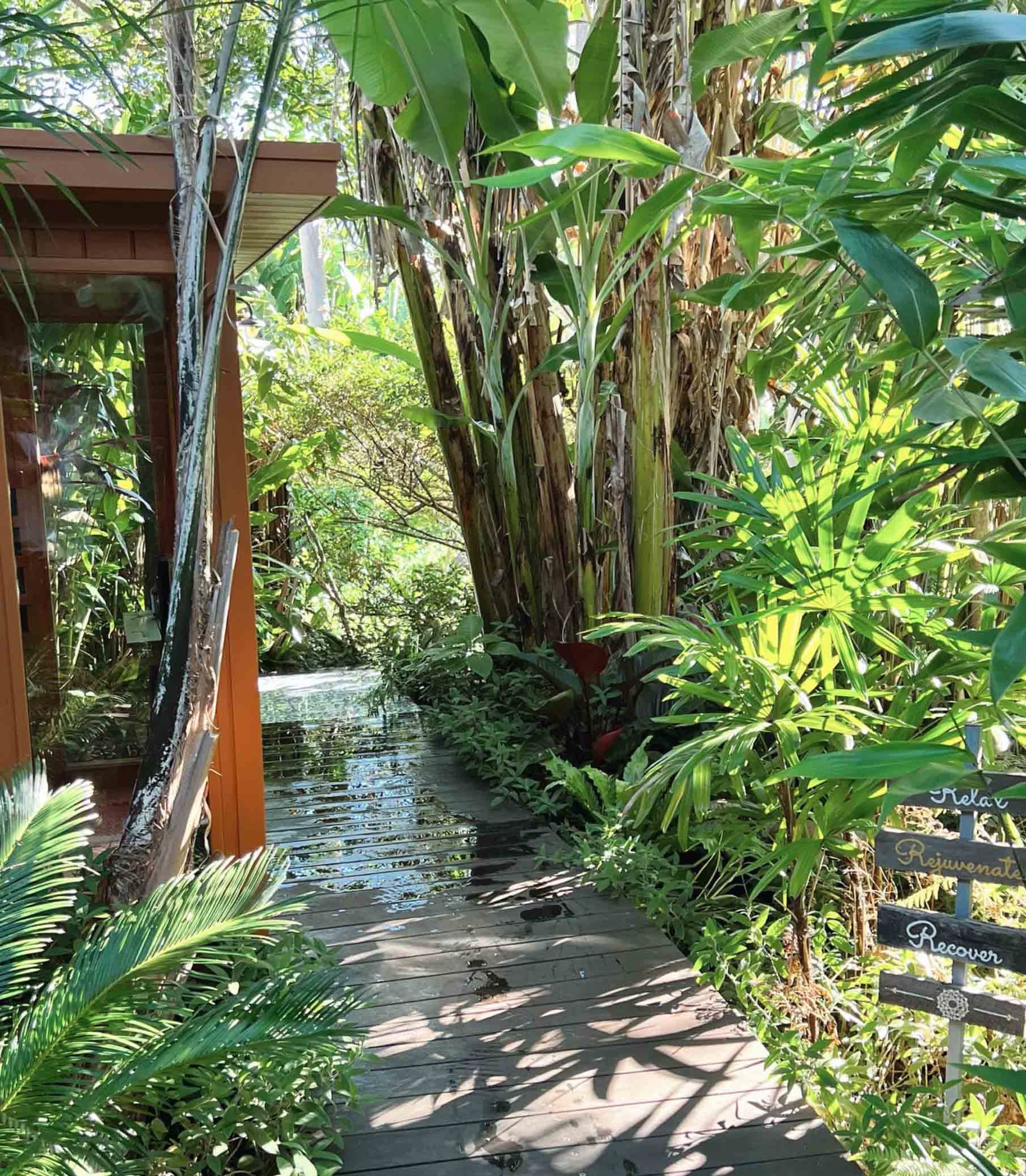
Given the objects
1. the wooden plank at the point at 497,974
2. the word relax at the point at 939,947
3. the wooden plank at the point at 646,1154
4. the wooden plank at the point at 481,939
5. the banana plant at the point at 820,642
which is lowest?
the wooden plank at the point at 646,1154

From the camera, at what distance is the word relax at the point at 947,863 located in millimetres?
2359

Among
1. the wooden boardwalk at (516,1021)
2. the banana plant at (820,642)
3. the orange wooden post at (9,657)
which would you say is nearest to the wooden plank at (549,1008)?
the wooden boardwalk at (516,1021)

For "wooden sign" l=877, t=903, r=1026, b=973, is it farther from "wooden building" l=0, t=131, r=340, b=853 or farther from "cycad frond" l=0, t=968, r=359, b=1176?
"wooden building" l=0, t=131, r=340, b=853

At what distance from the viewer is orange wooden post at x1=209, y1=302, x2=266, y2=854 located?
3.11 meters

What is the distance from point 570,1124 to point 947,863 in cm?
107

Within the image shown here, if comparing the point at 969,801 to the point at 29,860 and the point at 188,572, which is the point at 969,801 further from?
the point at 29,860

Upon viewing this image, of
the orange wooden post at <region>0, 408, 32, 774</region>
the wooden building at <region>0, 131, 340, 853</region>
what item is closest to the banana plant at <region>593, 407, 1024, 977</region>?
the wooden building at <region>0, 131, 340, 853</region>

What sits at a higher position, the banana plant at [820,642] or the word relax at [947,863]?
the banana plant at [820,642]

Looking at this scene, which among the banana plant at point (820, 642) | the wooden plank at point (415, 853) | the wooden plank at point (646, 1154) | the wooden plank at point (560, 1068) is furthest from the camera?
the wooden plank at point (415, 853)

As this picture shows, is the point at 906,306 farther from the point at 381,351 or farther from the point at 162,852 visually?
the point at 381,351

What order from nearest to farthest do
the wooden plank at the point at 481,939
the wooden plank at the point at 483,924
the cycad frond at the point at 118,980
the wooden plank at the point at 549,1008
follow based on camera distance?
the cycad frond at the point at 118,980, the wooden plank at the point at 549,1008, the wooden plank at the point at 481,939, the wooden plank at the point at 483,924

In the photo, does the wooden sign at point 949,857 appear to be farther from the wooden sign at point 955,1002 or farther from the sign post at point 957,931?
the wooden sign at point 955,1002

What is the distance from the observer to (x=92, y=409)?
3.25 meters

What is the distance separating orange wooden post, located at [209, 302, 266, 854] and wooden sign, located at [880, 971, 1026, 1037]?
6.14ft
